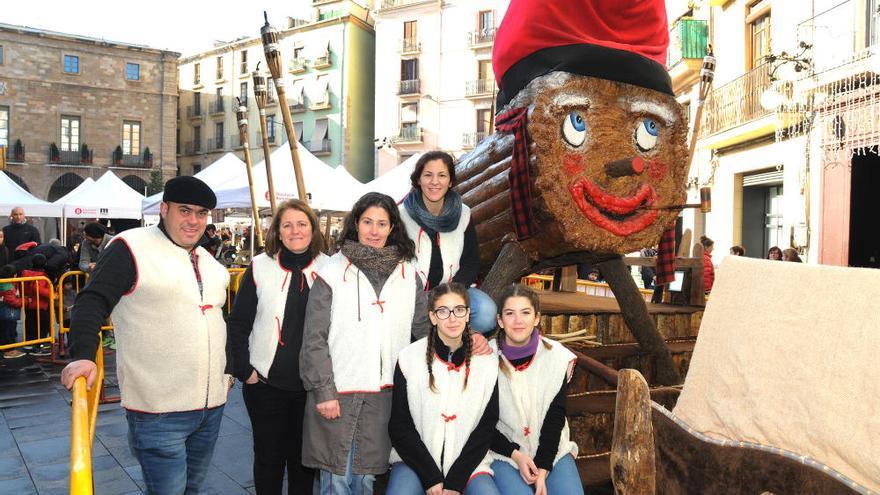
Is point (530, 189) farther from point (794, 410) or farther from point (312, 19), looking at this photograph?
point (312, 19)

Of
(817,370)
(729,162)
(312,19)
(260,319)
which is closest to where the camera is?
(817,370)

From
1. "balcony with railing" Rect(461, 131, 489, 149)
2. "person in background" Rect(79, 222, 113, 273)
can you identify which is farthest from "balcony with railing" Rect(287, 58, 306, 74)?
"person in background" Rect(79, 222, 113, 273)

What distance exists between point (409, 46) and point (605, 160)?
2627cm

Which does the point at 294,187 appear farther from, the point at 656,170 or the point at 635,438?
the point at 635,438

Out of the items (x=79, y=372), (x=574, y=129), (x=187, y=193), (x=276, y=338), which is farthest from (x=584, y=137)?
(x=79, y=372)

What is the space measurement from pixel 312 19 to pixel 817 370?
3392cm

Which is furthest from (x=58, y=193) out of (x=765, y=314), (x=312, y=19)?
(x=765, y=314)

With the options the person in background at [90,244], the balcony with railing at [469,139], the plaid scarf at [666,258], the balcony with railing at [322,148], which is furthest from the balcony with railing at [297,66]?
the plaid scarf at [666,258]

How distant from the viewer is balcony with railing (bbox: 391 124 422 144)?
27.2 meters

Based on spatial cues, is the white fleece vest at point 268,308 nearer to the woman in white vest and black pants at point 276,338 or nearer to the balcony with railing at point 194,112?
the woman in white vest and black pants at point 276,338

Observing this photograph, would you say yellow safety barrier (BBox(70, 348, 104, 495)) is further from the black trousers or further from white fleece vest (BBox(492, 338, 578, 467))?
white fleece vest (BBox(492, 338, 578, 467))

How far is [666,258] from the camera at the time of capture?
375 centimetres

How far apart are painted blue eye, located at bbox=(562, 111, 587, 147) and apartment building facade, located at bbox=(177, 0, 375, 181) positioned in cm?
2680

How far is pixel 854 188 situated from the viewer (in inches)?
361
